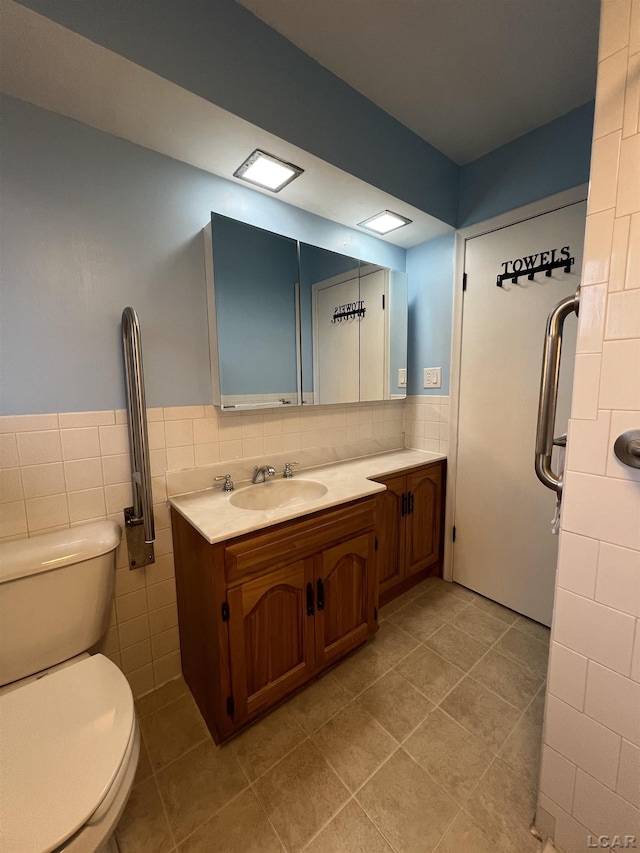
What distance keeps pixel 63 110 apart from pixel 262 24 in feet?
2.42

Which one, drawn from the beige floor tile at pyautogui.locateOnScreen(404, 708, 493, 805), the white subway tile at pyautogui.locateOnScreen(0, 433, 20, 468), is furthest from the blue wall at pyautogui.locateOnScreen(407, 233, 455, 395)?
the white subway tile at pyautogui.locateOnScreen(0, 433, 20, 468)

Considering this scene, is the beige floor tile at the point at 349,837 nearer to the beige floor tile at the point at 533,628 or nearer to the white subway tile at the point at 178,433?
the beige floor tile at the point at 533,628

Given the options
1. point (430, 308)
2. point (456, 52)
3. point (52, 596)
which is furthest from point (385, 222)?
point (52, 596)

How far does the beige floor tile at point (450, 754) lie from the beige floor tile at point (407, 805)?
1.5 inches

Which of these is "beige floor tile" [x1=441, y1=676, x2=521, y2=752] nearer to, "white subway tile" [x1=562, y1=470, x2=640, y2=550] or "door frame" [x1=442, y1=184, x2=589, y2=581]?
"door frame" [x1=442, y1=184, x2=589, y2=581]

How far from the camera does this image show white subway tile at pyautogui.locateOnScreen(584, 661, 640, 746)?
80 centimetres

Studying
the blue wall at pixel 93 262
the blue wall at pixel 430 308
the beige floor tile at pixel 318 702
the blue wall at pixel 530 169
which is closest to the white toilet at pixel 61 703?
the blue wall at pixel 93 262

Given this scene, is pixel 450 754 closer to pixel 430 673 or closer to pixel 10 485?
pixel 430 673

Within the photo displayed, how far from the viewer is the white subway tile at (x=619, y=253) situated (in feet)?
2.49

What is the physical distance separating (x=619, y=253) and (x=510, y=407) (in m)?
1.20

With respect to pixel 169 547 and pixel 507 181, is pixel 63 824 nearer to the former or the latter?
pixel 169 547

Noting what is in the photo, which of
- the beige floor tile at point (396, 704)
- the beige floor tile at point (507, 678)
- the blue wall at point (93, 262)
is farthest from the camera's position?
the beige floor tile at point (507, 678)

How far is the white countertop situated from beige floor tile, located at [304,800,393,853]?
2.93ft

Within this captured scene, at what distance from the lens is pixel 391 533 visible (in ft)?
6.31
